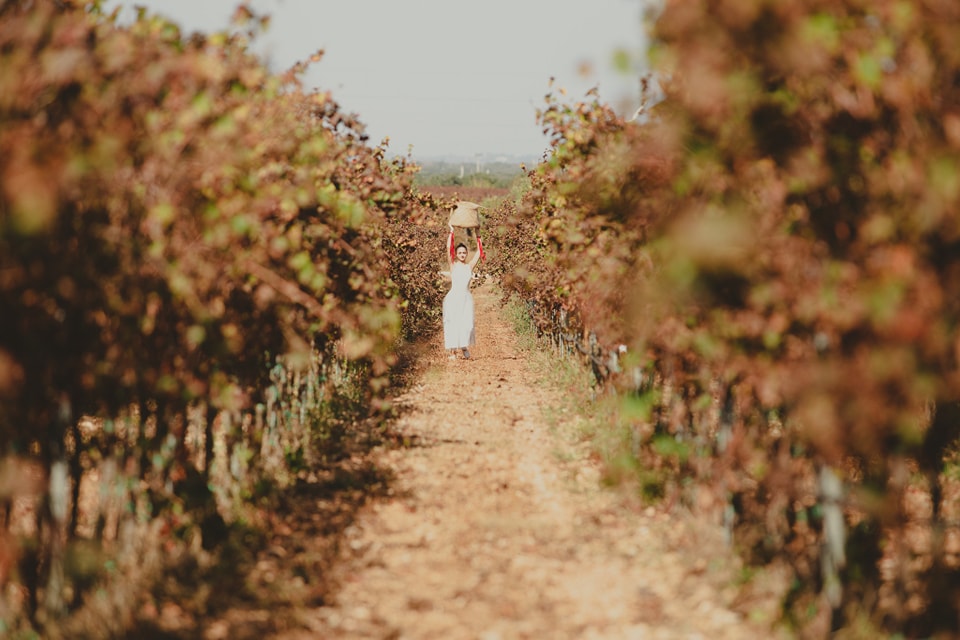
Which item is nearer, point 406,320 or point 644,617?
point 644,617

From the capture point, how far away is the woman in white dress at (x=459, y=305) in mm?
13961

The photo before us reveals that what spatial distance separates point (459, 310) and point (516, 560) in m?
9.18

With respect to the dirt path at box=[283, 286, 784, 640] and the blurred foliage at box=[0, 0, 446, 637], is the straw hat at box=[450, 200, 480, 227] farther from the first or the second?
the blurred foliage at box=[0, 0, 446, 637]

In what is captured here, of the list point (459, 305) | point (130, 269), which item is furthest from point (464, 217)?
point (130, 269)

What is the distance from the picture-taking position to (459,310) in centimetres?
1398

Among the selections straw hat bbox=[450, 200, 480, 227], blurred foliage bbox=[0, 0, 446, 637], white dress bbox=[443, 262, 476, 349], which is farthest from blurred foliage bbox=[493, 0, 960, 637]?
straw hat bbox=[450, 200, 480, 227]

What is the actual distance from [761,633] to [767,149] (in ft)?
7.83

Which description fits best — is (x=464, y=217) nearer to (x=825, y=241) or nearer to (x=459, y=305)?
(x=459, y=305)

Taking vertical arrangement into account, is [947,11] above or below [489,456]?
above

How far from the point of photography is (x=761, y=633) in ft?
12.8

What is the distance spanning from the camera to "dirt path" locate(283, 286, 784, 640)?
13.7ft

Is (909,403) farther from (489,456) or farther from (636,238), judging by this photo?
(489,456)

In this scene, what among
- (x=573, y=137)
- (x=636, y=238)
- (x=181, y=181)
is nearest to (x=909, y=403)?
(x=636, y=238)

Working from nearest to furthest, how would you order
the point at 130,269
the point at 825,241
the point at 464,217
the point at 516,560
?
the point at 825,241, the point at 130,269, the point at 516,560, the point at 464,217
